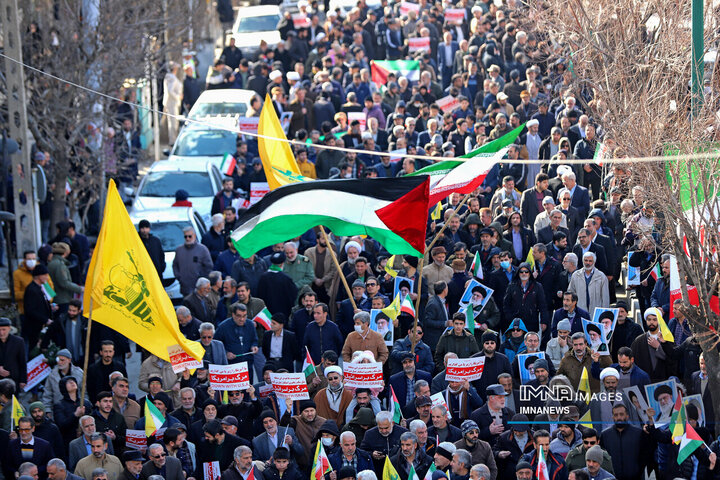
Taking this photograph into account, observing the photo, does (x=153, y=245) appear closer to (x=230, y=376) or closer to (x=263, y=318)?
(x=263, y=318)

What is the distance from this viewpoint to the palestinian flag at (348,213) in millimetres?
14906

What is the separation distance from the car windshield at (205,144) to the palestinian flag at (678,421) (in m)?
13.4

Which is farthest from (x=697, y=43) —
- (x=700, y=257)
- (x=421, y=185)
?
(x=421, y=185)

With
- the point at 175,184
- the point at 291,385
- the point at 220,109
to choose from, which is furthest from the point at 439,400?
the point at 220,109

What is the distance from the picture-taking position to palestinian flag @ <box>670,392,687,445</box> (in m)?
13.8

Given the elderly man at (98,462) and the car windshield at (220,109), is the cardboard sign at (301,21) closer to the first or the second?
the car windshield at (220,109)

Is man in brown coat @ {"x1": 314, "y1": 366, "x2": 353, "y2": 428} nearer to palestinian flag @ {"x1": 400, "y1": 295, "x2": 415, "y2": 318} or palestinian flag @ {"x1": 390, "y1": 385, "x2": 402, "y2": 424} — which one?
palestinian flag @ {"x1": 390, "y1": 385, "x2": 402, "y2": 424}

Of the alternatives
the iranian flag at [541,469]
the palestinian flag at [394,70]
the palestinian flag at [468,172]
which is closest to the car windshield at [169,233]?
the palestinian flag at [468,172]

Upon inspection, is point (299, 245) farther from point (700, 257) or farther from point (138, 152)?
point (138, 152)

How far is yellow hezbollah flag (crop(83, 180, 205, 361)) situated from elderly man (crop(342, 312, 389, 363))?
175 cm

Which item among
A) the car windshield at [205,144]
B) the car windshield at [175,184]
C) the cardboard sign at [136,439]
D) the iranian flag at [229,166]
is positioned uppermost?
the iranian flag at [229,166]

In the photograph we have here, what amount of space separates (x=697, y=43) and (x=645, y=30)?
5257mm

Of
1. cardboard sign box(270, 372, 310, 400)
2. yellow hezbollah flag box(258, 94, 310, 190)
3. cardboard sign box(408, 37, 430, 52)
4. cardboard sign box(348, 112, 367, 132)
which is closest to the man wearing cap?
cardboard sign box(270, 372, 310, 400)

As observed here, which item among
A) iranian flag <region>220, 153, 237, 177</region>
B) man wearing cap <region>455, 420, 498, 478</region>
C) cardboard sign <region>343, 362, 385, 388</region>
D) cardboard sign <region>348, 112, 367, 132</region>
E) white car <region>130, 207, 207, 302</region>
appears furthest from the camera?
cardboard sign <region>348, 112, 367, 132</region>
